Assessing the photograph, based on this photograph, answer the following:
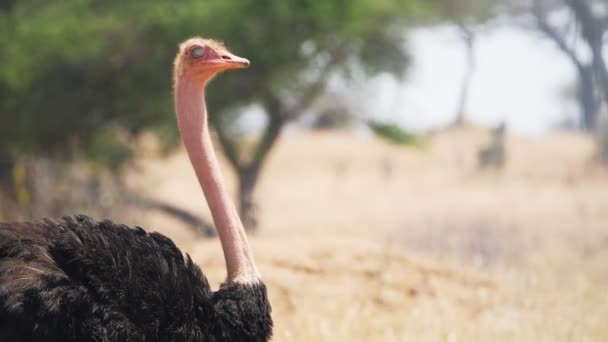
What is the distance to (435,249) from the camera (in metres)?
9.73

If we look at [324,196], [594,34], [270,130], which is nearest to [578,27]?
[594,34]

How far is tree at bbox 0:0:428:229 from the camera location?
10859 mm

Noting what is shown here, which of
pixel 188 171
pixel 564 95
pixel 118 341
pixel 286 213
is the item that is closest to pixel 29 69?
pixel 286 213

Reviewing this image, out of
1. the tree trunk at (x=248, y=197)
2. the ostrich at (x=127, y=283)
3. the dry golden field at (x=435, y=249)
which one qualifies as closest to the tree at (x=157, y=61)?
the tree trunk at (x=248, y=197)

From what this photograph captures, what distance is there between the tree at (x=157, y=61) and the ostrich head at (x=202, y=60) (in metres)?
Result: 6.56

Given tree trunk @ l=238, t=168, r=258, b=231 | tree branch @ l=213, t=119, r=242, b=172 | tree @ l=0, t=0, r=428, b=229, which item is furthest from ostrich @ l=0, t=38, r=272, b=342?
tree branch @ l=213, t=119, r=242, b=172

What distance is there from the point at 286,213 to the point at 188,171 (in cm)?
876

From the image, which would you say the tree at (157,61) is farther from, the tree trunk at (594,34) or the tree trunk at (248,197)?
the tree trunk at (594,34)

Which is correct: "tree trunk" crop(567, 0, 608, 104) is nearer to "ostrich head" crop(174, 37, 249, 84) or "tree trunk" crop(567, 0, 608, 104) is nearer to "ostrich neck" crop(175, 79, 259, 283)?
"ostrich head" crop(174, 37, 249, 84)

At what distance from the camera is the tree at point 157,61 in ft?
35.6

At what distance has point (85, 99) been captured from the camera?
11.9 meters

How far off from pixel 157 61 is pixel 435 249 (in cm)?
424

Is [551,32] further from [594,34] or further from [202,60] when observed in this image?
[202,60]

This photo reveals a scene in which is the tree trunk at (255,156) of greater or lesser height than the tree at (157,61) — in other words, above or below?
below
